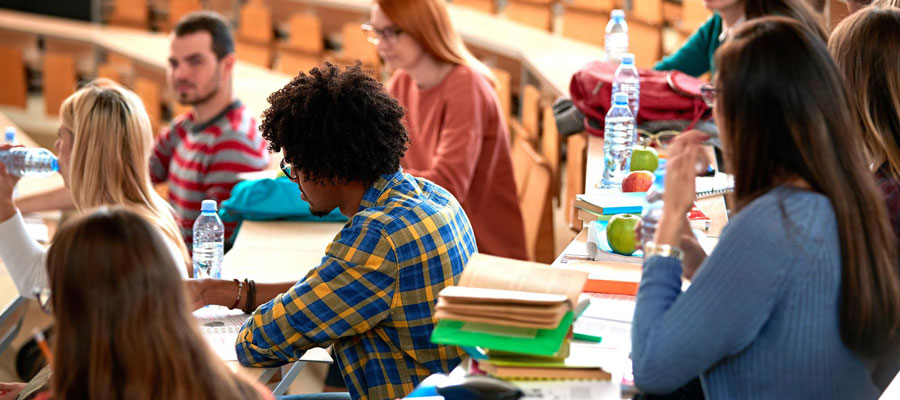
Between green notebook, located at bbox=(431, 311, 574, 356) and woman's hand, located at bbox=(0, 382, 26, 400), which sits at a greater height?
green notebook, located at bbox=(431, 311, 574, 356)

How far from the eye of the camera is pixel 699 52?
3.40 meters

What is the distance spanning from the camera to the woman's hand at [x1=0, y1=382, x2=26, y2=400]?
2220mm

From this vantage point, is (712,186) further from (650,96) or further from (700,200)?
(650,96)

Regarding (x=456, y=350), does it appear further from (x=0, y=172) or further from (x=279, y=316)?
(x=0, y=172)

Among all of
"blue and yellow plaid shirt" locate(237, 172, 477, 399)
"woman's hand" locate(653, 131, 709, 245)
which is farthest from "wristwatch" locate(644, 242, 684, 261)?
"blue and yellow plaid shirt" locate(237, 172, 477, 399)

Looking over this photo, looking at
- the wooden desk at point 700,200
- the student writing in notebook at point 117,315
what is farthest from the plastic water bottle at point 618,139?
the student writing in notebook at point 117,315

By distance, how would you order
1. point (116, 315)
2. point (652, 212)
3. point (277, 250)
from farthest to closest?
point (277, 250) < point (652, 212) < point (116, 315)

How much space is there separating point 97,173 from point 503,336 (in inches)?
56.8

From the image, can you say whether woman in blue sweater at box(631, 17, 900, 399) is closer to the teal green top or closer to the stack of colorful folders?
the stack of colorful folders

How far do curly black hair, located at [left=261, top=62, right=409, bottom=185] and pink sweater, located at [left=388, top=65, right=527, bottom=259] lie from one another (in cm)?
126

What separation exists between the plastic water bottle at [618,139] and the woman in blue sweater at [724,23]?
0.28 metres

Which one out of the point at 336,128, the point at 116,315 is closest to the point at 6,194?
the point at 336,128

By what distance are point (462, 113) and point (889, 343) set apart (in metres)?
1.91

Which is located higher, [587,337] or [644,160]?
[644,160]
